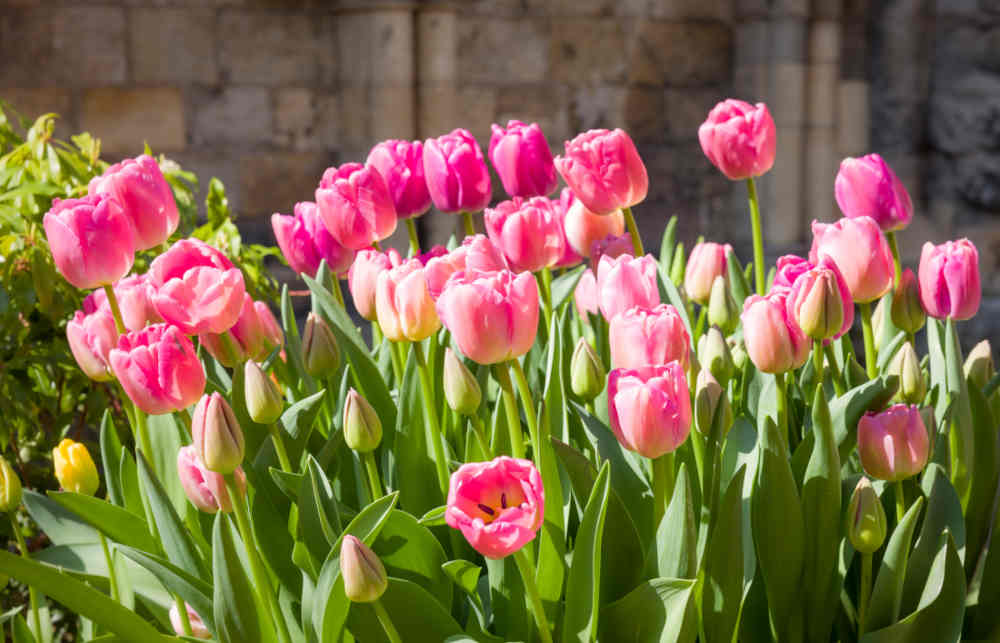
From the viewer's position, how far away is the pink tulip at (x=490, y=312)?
2.00 ft

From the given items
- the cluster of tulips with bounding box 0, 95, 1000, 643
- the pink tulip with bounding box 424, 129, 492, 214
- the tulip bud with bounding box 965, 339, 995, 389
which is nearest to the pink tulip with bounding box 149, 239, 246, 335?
the cluster of tulips with bounding box 0, 95, 1000, 643

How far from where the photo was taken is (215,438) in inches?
23.1

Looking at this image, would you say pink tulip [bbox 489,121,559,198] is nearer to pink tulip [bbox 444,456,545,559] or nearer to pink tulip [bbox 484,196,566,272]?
pink tulip [bbox 484,196,566,272]

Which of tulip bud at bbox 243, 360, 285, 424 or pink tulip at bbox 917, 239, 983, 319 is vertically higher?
pink tulip at bbox 917, 239, 983, 319

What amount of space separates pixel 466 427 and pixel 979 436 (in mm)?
353

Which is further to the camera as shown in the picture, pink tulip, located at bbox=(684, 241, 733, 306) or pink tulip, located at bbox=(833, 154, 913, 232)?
pink tulip, located at bbox=(684, 241, 733, 306)

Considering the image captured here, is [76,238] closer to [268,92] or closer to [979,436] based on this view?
[979,436]

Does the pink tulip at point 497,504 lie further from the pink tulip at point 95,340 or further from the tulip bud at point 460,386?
the pink tulip at point 95,340

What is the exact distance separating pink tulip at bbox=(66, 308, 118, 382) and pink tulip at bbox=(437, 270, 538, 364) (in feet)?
0.82

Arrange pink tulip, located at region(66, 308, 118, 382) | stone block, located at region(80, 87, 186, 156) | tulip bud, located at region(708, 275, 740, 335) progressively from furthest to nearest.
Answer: stone block, located at region(80, 87, 186, 156)
tulip bud, located at region(708, 275, 740, 335)
pink tulip, located at region(66, 308, 118, 382)

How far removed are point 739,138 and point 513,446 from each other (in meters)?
0.34

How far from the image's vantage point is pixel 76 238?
0.68m

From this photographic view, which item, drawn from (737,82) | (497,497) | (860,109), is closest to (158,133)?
(737,82)

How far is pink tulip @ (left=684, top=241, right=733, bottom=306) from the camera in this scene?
922 millimetres
